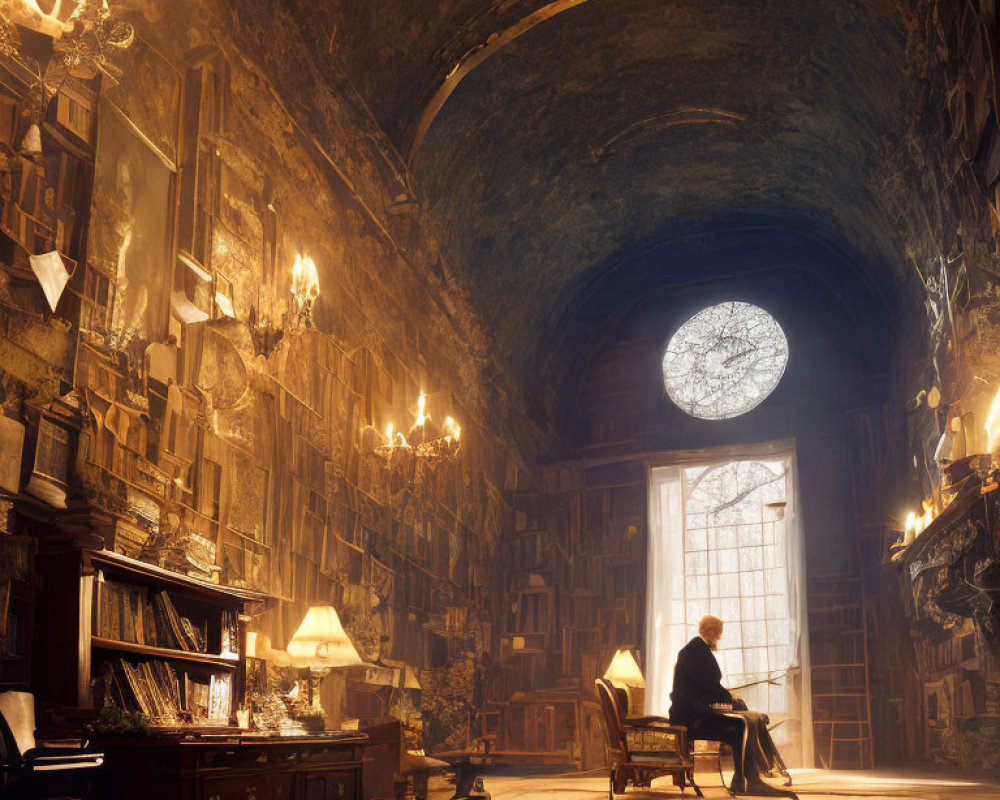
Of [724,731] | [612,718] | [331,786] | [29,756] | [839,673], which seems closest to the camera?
[29,756]

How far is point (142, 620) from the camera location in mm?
6133

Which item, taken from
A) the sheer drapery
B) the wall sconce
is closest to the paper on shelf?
the wall sconce

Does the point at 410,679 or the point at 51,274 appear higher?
the point at 51,274

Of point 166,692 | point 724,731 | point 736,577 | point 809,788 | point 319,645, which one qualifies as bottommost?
point 809,788

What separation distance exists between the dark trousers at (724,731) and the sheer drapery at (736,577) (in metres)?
6.47

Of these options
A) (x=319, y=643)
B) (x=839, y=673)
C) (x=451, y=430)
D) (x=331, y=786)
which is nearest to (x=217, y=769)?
(x=331, y=786)

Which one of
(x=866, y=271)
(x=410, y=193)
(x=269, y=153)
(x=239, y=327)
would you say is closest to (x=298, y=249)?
(x=269, y=153)

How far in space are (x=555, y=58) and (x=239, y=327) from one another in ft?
21.5

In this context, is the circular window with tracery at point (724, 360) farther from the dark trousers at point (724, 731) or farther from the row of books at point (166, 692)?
the row of books at point (166, 692)

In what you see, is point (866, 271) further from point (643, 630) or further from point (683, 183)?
point (643, 630)

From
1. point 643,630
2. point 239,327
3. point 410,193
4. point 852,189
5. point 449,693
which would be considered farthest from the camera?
point 643,630

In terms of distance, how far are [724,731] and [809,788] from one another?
1.53 m

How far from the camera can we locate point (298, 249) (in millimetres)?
9867

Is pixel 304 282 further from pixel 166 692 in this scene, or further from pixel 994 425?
pixel 994 425
